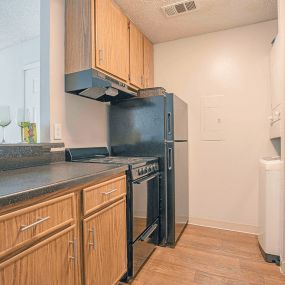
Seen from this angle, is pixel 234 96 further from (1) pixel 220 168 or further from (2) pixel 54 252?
(2) pixel 54 252

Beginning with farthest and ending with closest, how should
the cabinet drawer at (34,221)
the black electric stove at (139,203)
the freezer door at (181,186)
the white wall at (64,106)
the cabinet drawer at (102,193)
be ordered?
the freezer door at (181,186)
the white wall at (64,106)
the black electric stove at (139,203)
the cabinet drawer at (102,193)
the cabinet drawer at (34,221)

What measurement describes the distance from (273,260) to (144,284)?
1122mm

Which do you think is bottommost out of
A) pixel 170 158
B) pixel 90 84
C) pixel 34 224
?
pixel 34 224

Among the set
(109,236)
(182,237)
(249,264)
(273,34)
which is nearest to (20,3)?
(109,236)

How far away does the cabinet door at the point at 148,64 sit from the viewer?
257cm

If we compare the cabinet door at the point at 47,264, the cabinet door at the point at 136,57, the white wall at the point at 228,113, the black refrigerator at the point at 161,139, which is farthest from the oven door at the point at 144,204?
the cabinet door at the point at 136,57

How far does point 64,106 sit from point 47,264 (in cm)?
124

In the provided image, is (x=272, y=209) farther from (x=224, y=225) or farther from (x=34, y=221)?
(x=34, y=221)

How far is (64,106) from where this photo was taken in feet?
5.85

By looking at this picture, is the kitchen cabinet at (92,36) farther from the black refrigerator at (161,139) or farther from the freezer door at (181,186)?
the freezer door at (181,186)

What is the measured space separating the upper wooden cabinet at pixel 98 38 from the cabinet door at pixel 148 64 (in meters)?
0.45

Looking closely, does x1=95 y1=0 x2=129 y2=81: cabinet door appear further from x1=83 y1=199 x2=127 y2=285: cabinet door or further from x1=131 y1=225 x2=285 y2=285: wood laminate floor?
x1=131 y1=225 x2=285 y2=285: wood laminate floor

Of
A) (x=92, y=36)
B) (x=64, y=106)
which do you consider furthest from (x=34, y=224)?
(x=92, y=36)

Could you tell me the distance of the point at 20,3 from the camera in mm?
2061
